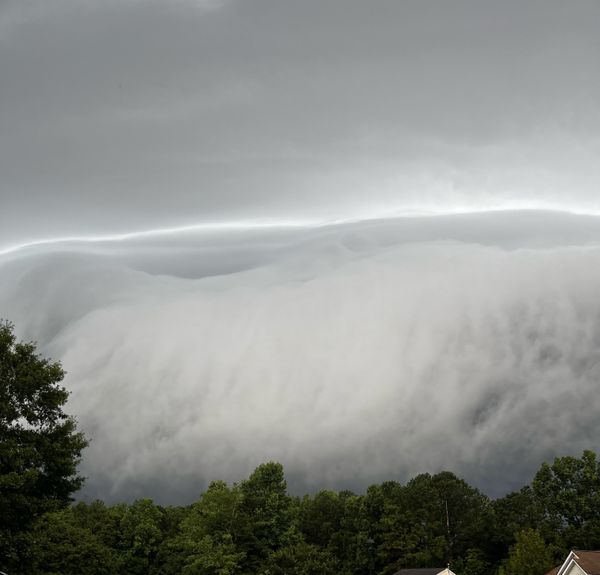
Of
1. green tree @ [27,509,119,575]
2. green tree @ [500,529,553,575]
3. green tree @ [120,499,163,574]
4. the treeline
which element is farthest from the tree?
green tree @ [120,499,163,574]

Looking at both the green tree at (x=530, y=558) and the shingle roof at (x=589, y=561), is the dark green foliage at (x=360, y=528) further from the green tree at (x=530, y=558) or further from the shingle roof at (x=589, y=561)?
the shingle roof at (x=589, y=561)

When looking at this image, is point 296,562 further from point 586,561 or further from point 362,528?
point 586,561

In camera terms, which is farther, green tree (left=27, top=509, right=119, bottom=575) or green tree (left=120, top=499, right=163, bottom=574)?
green tree (left=120, top=499, right=163, bottom=574)

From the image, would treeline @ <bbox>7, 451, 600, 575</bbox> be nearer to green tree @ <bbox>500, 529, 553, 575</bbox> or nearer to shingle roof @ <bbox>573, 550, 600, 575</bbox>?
green tree @ <bbox>500, 529, 553, 575</bbox>

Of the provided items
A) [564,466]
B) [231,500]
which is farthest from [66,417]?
[564,466]

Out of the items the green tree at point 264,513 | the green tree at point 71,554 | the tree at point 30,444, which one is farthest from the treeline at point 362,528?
the tree at point 30,444

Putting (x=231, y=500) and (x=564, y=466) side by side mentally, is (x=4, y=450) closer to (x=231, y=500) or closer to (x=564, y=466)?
(x=231, y=500)
